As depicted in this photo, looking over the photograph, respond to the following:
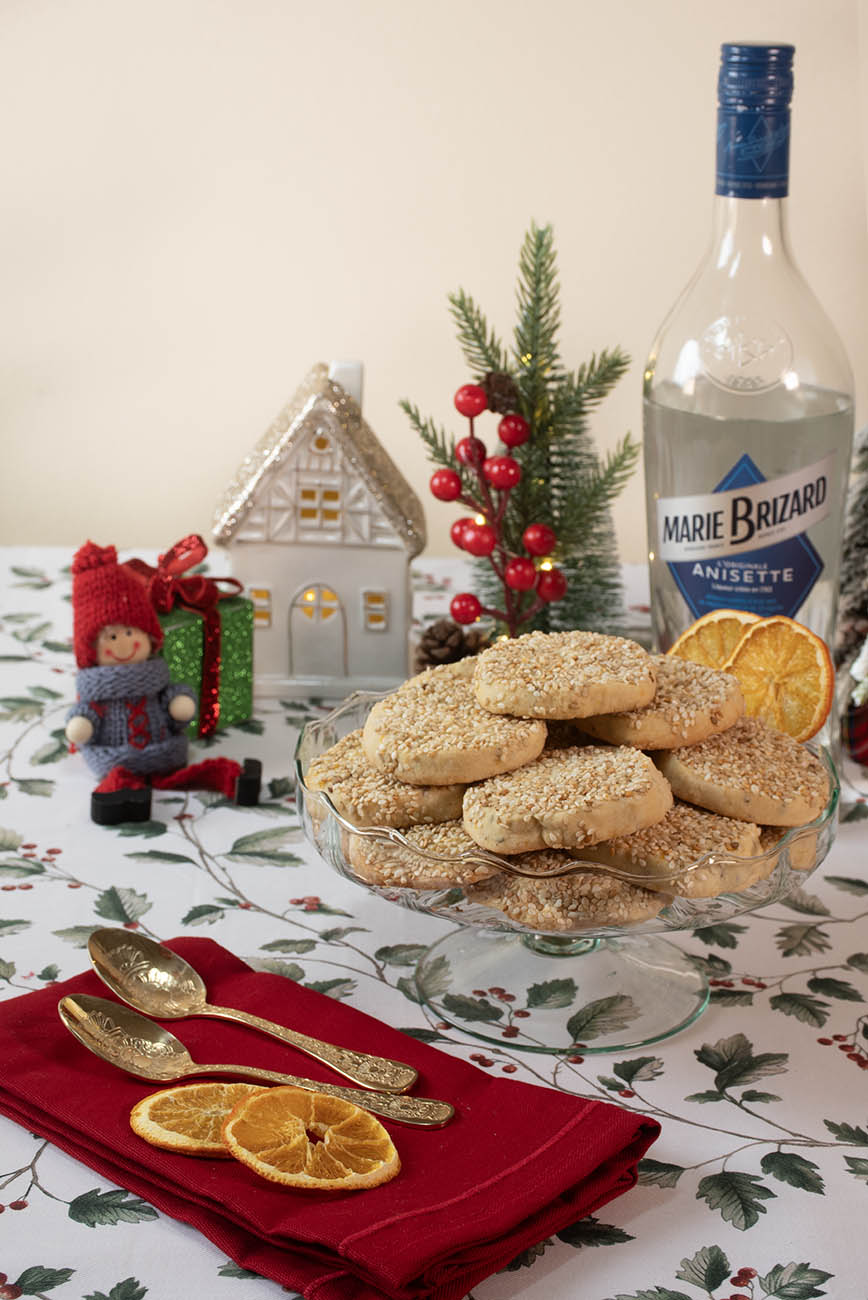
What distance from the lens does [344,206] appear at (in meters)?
1.89

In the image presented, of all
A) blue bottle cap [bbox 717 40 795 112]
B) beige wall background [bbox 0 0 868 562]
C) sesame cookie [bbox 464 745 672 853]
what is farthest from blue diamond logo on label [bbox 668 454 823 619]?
beige wall background [bbox 0 0 868 562]

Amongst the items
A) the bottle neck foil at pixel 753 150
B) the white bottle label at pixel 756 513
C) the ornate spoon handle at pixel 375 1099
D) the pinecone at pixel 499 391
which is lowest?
the ornate spoon handle at pixel 375 1099

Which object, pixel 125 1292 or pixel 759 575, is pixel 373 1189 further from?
pixel 759 575

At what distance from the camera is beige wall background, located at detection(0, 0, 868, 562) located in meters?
1.77

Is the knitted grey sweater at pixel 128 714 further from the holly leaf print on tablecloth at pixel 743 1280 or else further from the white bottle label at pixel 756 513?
the holly leaf print on tablecloth at pixel 743 1280

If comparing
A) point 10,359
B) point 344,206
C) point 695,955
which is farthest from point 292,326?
point 695,955

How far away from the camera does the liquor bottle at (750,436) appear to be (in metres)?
0.91

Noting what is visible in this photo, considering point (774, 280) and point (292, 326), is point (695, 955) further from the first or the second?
point (292, 326)

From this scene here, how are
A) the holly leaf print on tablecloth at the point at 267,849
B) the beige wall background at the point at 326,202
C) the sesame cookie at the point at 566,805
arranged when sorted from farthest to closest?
the beige wall background at the point at 326,202, the holly leaf print on tablecloth at the point at 267,849, the sesame cookie at the point at 566,805

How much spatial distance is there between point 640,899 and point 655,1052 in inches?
4.1

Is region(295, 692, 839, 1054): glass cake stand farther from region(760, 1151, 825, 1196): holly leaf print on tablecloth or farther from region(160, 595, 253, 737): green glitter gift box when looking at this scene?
region(160, 595, 253, 737): green glitter gift box

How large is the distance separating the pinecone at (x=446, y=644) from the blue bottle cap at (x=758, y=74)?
44 cm

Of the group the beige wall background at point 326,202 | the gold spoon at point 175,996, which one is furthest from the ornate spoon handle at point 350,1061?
the beige wall background at point 326,202

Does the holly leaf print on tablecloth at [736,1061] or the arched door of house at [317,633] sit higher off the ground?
the arched door of house at [317,633]
